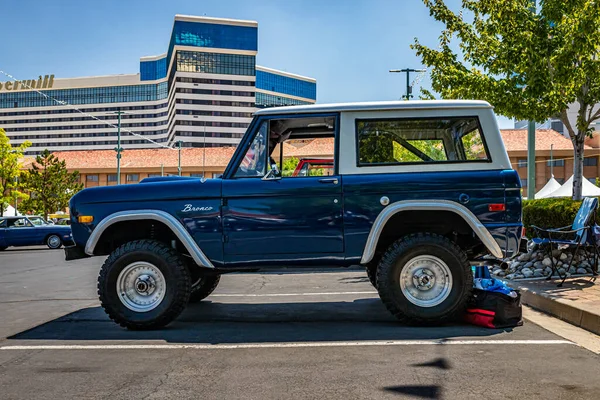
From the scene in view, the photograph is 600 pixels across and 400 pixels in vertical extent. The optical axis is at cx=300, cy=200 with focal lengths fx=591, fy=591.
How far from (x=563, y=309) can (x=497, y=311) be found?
106 cm

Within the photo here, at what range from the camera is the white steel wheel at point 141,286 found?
19.8 ft

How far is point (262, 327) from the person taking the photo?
20.0 ft

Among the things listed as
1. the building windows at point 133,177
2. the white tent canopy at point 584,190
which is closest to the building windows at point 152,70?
the building windows at point 133,177

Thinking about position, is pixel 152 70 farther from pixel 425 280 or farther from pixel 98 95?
pixel 425 280

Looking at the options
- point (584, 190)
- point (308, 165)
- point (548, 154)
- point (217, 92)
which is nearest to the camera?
point (308, 165)

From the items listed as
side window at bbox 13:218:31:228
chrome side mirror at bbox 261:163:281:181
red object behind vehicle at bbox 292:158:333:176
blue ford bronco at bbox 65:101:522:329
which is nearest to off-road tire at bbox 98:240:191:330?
blue ford bronco at bbox 65:101:522:329

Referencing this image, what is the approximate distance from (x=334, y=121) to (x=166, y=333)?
2.77 meters

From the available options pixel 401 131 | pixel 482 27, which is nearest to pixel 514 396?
pixel 401 131

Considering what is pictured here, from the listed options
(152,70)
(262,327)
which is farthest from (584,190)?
(152,70)

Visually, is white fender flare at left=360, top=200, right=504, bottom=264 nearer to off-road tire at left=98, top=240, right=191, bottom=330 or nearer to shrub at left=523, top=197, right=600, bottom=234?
off-road tire at left=98, top=240, right=191, bottom=330

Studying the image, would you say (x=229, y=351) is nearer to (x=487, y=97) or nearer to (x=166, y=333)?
(x=166, y=333)

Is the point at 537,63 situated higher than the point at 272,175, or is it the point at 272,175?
the point at 537,63

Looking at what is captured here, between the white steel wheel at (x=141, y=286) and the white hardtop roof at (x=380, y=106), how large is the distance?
2.00m

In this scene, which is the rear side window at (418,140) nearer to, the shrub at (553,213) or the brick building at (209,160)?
the shrub at (553,213)
